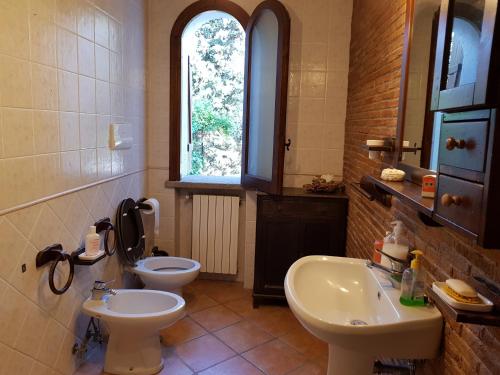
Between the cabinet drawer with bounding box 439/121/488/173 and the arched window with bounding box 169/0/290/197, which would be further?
the arched window with bounding box 169/0/290/197

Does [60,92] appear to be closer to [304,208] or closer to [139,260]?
[139,260]

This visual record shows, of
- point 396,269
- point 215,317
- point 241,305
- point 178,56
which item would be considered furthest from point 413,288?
point 178,56

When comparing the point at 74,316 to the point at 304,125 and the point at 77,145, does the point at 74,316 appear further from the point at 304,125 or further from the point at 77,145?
the point at 304,125

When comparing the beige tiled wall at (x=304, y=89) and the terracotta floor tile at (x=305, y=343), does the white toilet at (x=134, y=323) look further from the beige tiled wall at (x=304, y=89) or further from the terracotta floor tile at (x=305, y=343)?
the beige tiled wall at (x=304, y=89)

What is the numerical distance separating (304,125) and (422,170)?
1.76 metres

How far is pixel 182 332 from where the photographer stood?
2.69 m

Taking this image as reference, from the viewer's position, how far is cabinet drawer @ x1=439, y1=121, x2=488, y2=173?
2.62 feet

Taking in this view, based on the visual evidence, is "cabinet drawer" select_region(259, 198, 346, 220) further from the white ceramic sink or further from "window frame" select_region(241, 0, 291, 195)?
the white ceramic sink

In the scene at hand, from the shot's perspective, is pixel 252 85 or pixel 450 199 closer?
pixel 450 199

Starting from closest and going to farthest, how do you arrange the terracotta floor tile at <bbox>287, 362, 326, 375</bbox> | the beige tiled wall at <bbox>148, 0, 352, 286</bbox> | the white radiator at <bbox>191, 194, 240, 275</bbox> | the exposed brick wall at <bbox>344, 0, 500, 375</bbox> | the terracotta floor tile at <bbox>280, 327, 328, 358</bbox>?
1. the exposed brick wall at <bbox>344, 0, 500, 375</bbox>
2. the terracotta floor tile at <bbox>287, 362, 326, 375</bbox>
3. the terracotta floor tile at <bbox>280, 327, 328, 358</bbox>
4. the beige tiled wall at <bbox>148, 0, 352, 286</bbox>
5. the white radiator at <bbox>191, 194, 240, 275</bbox>

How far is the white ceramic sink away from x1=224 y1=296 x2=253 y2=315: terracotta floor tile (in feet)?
4.20

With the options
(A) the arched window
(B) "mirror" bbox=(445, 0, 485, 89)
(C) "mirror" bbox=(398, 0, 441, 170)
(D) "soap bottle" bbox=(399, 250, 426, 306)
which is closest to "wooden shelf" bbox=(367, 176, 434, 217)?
(C) "mirror" bbox=(398, 0, 441, 170)

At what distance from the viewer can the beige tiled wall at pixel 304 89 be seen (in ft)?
10.2

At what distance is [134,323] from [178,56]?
6.85 feet
